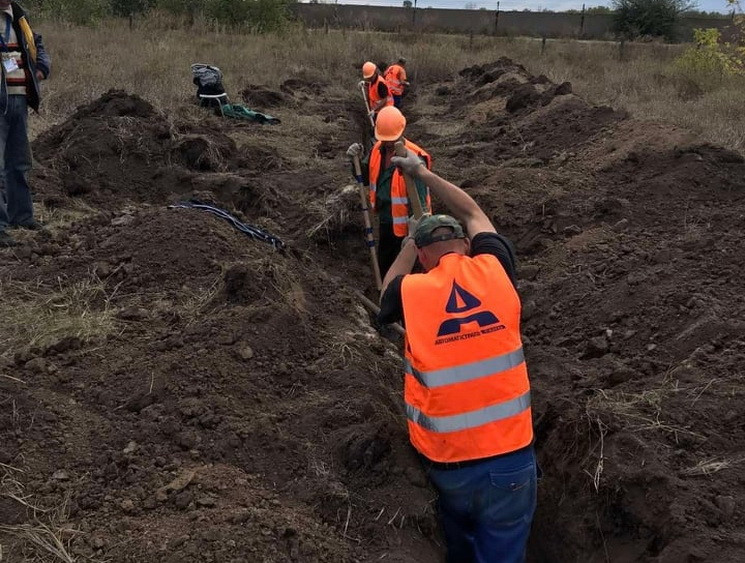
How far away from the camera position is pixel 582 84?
1892 cm

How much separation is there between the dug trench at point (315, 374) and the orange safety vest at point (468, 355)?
0.61 meters

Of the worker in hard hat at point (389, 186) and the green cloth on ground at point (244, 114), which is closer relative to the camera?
the worker in hard hat at point (389, 186)

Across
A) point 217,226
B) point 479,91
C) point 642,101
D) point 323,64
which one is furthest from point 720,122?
point 323,64

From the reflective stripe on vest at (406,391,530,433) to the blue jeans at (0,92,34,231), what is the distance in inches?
177

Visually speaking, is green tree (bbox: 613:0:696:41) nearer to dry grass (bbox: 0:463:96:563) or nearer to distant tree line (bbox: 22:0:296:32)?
distant tree line (bbox: 22:0:296:32)

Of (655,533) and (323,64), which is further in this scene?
(323,64)

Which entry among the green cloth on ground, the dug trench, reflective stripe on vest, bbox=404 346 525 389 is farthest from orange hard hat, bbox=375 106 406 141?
the green cloth on ground

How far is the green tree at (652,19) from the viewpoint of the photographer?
36.2 meters

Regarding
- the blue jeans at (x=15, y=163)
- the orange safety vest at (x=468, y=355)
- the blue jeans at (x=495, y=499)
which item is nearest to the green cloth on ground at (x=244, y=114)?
the blue jeans at (x=15, y=163)

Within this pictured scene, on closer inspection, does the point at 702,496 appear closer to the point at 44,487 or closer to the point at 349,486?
the point at 349,486

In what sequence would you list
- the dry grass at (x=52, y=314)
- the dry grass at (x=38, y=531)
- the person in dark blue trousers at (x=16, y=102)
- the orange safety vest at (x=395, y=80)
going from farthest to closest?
1. the orange safety vest at (x=395, y=80)
2. the person in dark blue trousers at (x=16, y=102)
3. the dry grass at (x=52, y=314)
4. the dry grass at (x=38, y=531)

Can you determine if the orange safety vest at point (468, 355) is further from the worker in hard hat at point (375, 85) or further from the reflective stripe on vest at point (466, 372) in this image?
the worker in hard hat at point (375, 85)

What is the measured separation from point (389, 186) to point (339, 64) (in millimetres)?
18003

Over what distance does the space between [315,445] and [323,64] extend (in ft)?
67.2
